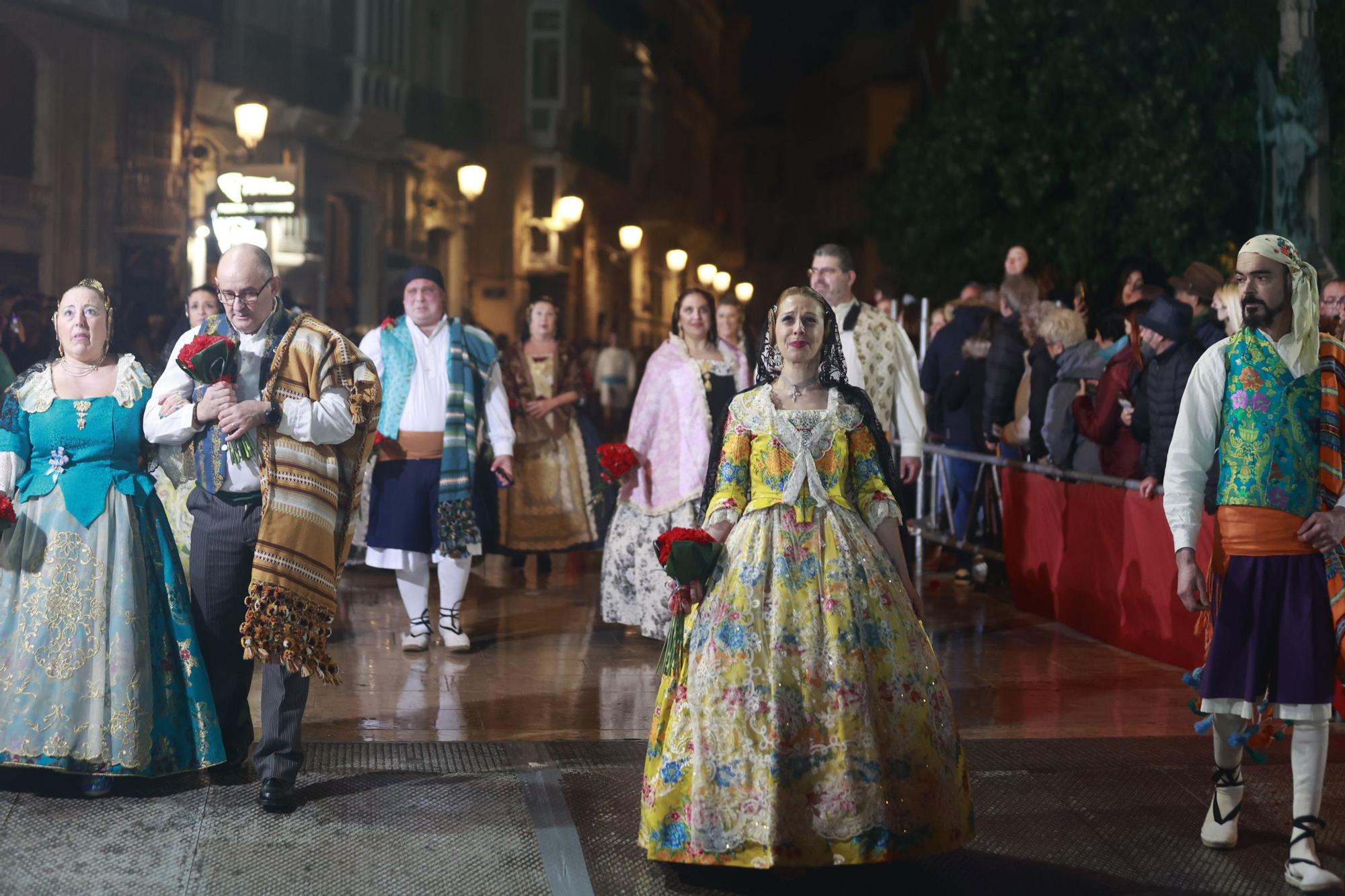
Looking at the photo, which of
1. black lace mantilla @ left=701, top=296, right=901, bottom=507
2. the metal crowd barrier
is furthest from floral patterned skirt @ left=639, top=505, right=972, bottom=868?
the metal crowd barrier

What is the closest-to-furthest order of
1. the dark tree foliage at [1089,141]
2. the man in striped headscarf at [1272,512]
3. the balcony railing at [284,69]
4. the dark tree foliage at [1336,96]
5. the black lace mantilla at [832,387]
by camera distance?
1. the man in striped headscarf at [1272,512]
2. the black lace mantilla at [832,387]
3. the dark tree foliage at [1336,96]
4. the dark tree foliage at [1089,141]
5. the balcony railing at [284,69]

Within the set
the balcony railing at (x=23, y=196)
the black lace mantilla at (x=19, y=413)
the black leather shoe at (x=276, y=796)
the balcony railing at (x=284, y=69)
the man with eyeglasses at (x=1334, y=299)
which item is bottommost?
the black leather shoe at (x=276, y=796)

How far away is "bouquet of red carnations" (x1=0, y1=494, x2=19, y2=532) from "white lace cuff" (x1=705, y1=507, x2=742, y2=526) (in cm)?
244

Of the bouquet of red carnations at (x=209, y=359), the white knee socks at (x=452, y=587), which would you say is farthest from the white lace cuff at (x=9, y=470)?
the white knee socks at (x=452, y=587)

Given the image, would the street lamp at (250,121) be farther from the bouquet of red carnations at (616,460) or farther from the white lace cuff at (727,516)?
the white lace cuff at (727,516)

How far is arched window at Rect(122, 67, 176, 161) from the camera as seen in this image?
19.1m

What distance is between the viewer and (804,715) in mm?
4875

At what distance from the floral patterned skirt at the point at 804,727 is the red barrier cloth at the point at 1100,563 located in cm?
360

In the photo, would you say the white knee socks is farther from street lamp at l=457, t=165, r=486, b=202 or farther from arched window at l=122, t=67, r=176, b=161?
street lamp at l=457, t=165, r=486, b=202

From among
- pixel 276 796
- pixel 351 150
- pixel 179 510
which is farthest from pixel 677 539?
pixel 351 150

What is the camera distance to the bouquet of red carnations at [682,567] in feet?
16.7

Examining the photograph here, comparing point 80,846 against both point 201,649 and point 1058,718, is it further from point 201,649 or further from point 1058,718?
point 1058,718

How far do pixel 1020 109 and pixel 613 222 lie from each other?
59.9 ft

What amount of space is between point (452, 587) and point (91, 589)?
324 cm
